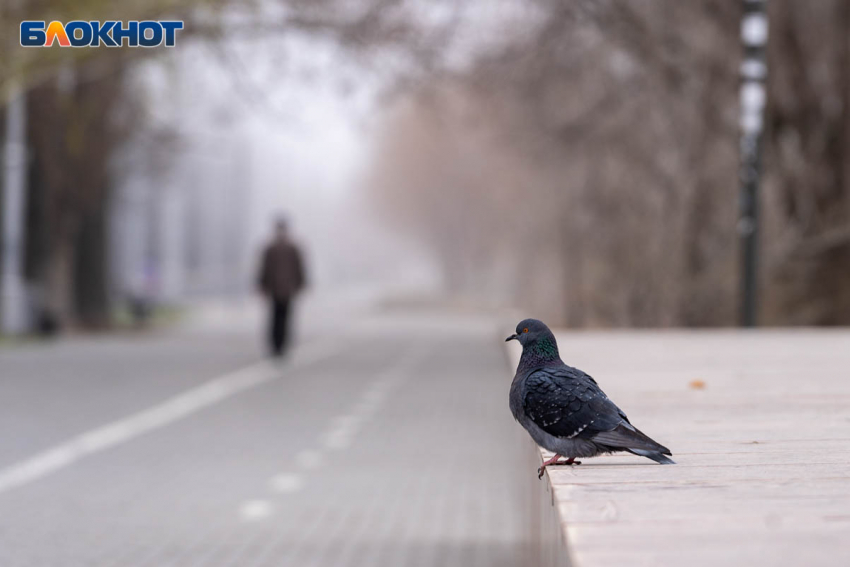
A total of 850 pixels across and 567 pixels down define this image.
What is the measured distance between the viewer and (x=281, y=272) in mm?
17406

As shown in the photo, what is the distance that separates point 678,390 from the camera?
4418 mm

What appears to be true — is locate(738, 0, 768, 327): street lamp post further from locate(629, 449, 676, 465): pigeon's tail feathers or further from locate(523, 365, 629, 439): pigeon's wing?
locate(523, 365, 629, 439): pigeon's wing

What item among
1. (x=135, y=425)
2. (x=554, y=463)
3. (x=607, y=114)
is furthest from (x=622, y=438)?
→ (x=607, y=114)

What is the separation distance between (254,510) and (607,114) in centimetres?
1133

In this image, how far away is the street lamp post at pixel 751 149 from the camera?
1083cm

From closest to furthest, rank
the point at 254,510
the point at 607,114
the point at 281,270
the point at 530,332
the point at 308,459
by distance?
1. the point at 530,332
2. the point at 254,510
3. the point at 308,459
4. the point at 281,270
5. the point at 607,114

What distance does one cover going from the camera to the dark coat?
17.3 meters

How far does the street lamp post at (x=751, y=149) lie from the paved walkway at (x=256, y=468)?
2314 millimetres

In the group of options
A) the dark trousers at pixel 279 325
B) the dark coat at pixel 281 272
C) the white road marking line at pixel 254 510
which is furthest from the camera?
the dark trousers at pixel 279 325

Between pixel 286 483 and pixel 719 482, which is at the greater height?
pixel 719 482

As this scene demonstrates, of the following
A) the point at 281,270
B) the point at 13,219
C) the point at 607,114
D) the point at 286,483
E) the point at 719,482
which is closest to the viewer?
the point at 719,482

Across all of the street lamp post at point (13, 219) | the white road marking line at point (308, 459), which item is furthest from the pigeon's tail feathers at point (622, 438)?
the street lamp post at point (13, 219)

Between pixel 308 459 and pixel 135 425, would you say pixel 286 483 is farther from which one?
pixel 135 425

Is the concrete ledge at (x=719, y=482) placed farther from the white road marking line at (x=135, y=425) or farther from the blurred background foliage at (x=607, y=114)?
the blurred background foliage at (x=607, y=114)
